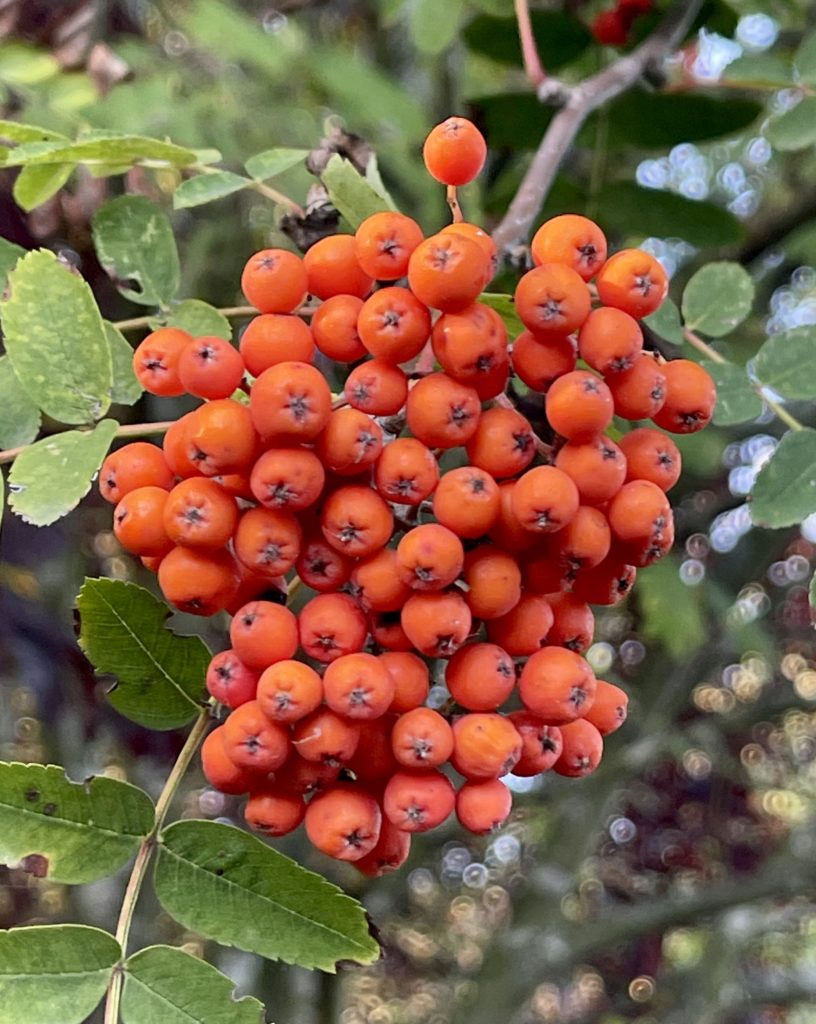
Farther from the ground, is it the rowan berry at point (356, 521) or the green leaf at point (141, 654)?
the rowan berry at point (356, 521)

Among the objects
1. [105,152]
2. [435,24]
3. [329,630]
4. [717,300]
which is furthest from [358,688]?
[435,24]

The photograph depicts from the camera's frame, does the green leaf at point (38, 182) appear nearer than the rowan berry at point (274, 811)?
No

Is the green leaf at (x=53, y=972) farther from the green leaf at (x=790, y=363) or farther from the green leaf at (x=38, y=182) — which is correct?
the green leaf at (x=790, y=363)

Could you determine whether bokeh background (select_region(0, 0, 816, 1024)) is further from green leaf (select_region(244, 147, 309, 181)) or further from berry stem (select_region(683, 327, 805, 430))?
berry stem (select_region(683, 327, 805, 430))

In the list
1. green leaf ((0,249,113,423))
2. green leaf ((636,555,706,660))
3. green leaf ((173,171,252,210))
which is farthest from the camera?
green leaf ((636,555,706,660))

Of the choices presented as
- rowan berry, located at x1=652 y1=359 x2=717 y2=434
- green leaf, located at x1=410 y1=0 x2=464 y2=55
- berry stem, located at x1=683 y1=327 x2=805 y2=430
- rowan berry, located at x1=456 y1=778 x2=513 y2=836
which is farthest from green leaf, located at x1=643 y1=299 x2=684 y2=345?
green leaf, located at x1=410 y1=0 x2=464 y2=55

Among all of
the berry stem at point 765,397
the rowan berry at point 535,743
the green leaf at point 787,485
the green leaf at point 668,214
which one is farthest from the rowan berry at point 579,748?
the green leaf at point 668,214
